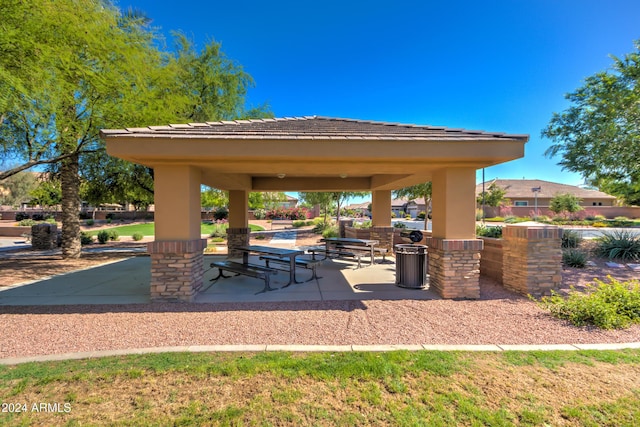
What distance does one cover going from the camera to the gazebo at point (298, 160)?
17.4 ft

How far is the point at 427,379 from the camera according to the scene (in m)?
3.04

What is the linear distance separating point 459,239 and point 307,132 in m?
3.98

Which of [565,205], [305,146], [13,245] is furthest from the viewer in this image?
[565,205]

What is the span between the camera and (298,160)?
5.84 metres

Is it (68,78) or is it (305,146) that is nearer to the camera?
(305,146)

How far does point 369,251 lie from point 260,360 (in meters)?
6.76

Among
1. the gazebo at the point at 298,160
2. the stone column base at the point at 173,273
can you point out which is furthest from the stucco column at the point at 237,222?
the stone column base at the point at 173,273

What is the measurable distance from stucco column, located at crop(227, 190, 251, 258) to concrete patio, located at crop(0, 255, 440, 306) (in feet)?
10.2

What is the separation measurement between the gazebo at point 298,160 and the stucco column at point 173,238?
0.06ft

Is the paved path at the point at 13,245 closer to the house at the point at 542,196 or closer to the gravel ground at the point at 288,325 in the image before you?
the gravel ground at the point at 288,325

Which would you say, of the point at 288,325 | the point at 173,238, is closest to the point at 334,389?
the point at 288,325

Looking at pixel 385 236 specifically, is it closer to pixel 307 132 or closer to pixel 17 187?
pixel 307 132

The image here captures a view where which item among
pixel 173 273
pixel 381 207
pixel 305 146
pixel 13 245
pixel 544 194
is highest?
pixel 544 194

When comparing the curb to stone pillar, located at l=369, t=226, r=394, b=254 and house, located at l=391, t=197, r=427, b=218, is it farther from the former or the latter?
house, located at l=391, t=197, r=427, b=218
